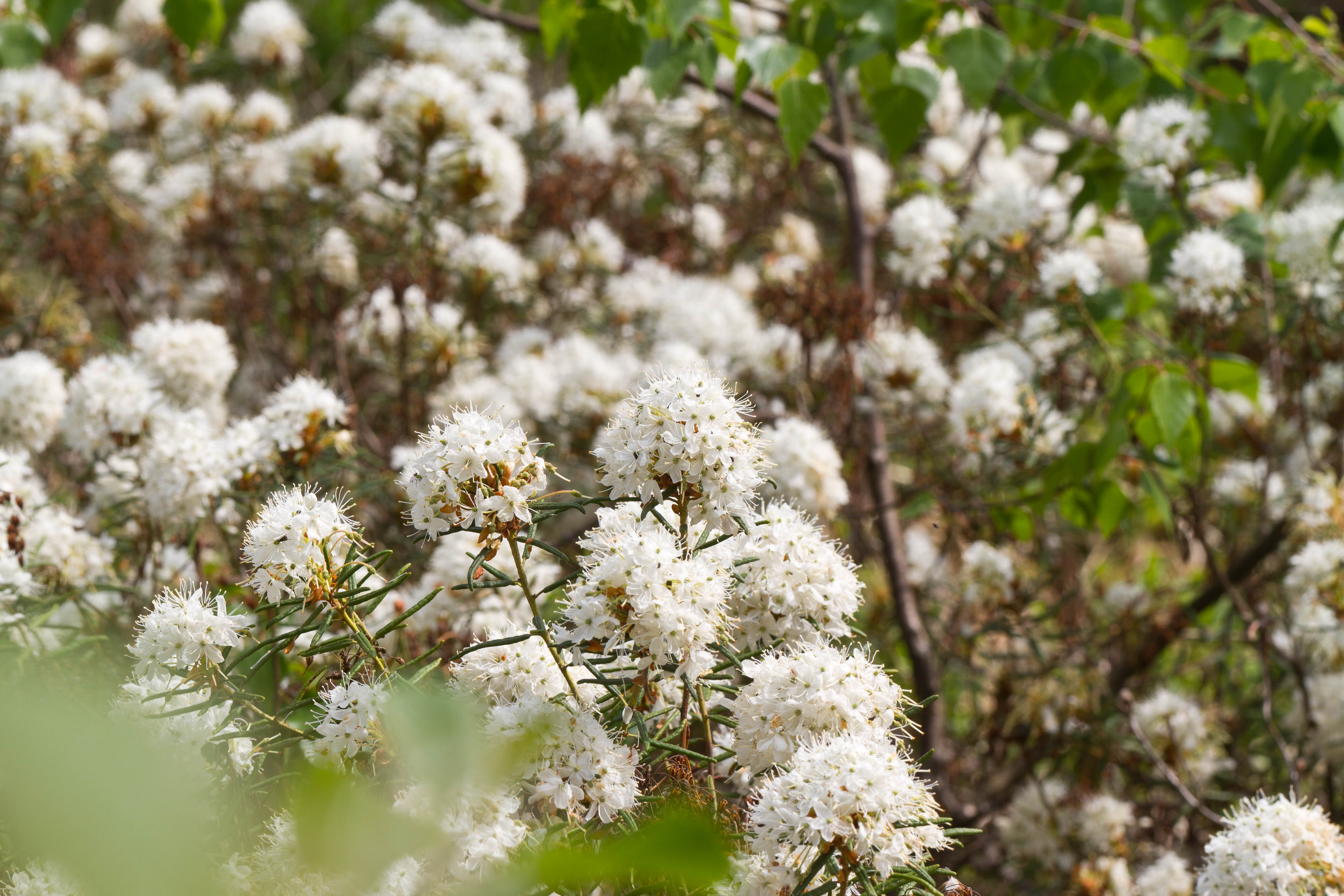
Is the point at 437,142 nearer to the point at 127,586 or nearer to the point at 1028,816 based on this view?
the point at 127,586

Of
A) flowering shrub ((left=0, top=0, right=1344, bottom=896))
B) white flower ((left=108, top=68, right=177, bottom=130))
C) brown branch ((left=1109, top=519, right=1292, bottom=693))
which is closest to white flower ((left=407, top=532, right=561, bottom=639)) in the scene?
flowering shrub ((left=0, top=0, right=1344, bottom=896))

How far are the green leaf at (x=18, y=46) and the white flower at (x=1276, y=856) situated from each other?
166 inches

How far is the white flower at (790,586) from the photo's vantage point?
1.55 metres

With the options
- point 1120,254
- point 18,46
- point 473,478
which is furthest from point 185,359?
point 1120,254

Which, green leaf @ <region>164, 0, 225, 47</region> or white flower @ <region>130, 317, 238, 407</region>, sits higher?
green leaf @ <region>164, 0, 225, 47</region>

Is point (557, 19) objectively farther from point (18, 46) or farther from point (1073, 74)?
point (18, 46)

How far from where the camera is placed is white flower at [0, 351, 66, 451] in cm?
263

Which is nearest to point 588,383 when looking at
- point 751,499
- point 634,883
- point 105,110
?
point 751,499

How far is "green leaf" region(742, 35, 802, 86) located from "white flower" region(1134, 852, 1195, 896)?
2.24 metres

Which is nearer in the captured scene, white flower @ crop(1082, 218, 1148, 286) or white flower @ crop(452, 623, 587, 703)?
white flower @ crop(452, 623, 587, 703)

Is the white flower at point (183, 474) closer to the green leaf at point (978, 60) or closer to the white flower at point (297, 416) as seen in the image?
the white flower at point (297, 416)

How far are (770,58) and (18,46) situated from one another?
2.78 m

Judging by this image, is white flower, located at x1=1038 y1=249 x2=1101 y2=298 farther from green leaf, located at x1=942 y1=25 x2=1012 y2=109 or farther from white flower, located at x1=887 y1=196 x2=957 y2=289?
green leaf, located at x1=942 y1=25 x2=1012 y2=109

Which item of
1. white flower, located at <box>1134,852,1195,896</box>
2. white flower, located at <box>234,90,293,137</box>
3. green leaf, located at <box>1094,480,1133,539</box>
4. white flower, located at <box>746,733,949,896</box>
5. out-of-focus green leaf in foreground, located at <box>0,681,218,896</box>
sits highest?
out-of-focus green leaf in foreground, located at <box>0,681,218,896</box>
